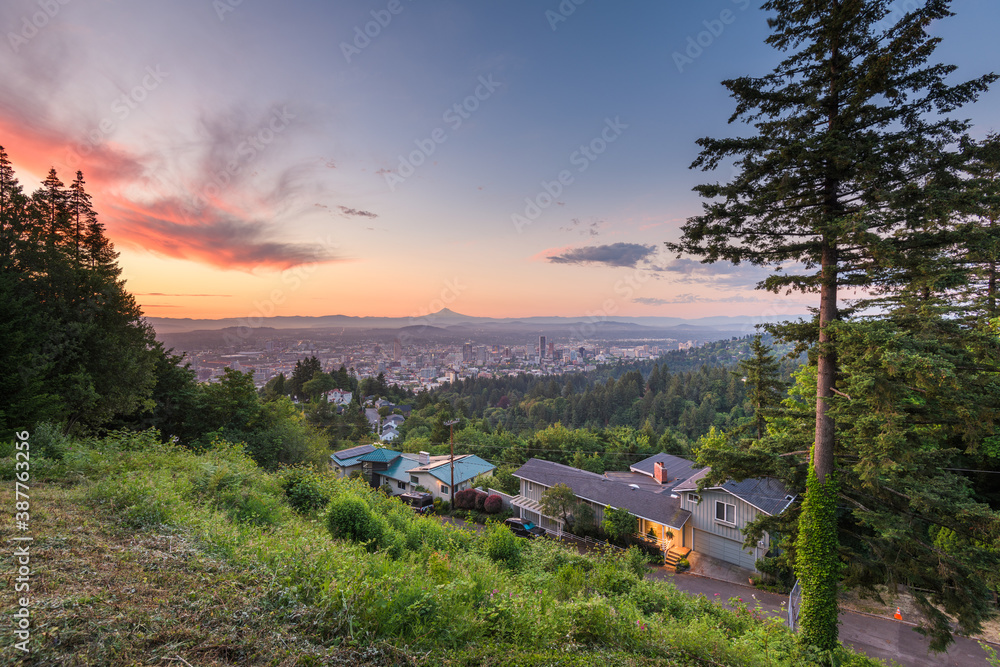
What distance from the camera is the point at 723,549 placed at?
17.2 meters

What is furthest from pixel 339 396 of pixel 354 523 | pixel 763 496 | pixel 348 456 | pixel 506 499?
pixel 354 523

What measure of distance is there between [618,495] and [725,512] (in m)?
5.01

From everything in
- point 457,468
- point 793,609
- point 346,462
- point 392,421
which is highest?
point 793,609

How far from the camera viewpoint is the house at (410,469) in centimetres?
2672

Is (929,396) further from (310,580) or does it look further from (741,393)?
(741,393)

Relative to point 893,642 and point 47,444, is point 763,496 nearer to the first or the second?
Answer: point 893,642

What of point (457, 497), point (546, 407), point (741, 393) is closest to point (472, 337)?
point (546, 407)

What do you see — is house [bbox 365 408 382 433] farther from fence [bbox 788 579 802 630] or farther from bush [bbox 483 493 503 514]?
fence [bbox 788 579 802 630]

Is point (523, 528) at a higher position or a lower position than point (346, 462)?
lower

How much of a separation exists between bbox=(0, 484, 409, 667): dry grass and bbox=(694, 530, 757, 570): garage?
64.3 feet

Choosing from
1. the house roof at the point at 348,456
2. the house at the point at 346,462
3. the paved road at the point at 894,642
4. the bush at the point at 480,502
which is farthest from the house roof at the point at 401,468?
the paved road at the point at 894,642

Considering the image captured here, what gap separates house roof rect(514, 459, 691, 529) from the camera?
59.8 feet

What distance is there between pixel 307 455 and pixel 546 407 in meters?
51.4

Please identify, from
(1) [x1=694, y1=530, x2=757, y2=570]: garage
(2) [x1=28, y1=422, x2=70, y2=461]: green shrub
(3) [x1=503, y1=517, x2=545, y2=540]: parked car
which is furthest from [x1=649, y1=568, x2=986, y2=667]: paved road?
(2) [x1=28, y1=422, x2=70, y2=461]: green shrub
